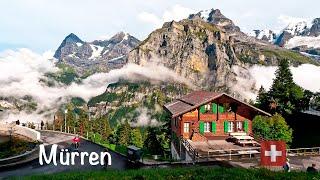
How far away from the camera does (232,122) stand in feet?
187

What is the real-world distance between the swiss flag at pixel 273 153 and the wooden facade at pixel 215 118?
28205mm

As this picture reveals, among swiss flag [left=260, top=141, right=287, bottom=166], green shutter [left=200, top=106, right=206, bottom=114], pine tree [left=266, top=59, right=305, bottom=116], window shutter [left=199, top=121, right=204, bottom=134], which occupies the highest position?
pine tree [left=266, top=59, right=305, bottom=116]

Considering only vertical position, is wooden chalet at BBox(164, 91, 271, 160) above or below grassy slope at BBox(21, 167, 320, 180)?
above

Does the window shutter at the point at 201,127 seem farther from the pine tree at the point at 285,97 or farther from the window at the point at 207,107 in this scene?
the pine tree at the point at 285,97

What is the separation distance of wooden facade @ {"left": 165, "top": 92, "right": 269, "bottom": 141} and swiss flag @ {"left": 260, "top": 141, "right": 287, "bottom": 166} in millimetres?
28205

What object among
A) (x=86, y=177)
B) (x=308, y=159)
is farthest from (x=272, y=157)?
(x=308, y=159)

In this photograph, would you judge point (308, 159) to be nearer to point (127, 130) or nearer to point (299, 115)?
point (299, 115)

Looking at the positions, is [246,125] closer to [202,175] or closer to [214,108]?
[214,108]

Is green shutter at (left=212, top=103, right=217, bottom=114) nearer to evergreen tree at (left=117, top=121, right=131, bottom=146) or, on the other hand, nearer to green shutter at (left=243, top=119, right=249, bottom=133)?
green shutter at (left=243, top=119, right=249, bottom=133)

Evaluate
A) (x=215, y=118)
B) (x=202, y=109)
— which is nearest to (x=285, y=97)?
(x=215, y=118)

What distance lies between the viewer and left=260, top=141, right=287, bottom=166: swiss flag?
1042 inches

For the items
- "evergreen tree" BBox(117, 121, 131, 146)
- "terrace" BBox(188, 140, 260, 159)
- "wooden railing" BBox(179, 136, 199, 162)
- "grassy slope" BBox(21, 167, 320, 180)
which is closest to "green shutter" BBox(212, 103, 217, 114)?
"terrace" BBox(188, 140, 260, 159)

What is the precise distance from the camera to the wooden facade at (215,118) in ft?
183

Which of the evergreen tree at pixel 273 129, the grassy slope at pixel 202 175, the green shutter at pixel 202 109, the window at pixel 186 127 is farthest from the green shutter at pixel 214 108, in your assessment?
the grassy slope at pixel 202 175
